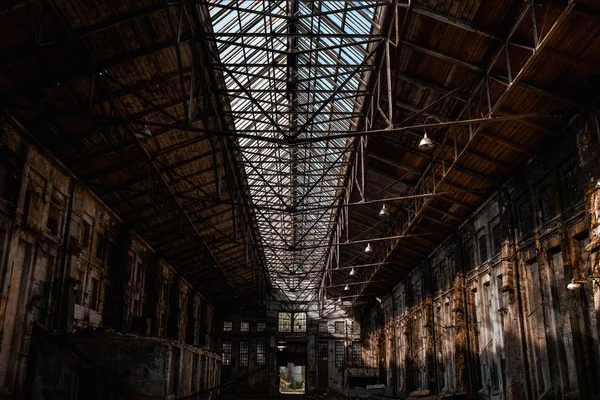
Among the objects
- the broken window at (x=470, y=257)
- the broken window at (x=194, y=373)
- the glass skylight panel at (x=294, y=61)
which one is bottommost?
the broken window at (x=194, y=373)

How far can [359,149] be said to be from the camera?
20.2 metres

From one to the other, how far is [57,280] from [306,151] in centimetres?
1266

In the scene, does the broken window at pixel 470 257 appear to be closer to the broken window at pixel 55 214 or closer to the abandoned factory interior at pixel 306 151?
the abandoned factory interior at pixel 306 151

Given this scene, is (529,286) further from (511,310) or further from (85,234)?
(85,234)

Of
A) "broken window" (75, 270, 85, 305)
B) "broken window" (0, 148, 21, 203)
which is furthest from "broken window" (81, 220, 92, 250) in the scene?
"broken window" (0, 148, 21, 203)

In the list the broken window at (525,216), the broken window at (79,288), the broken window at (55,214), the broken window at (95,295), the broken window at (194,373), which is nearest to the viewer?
the broken window at (525,216)

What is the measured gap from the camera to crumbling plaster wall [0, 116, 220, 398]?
545 inches

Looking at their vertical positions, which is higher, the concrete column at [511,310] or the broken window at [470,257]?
the broken window at [470,257]

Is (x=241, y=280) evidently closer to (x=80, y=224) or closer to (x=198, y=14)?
(x=80, y=224)

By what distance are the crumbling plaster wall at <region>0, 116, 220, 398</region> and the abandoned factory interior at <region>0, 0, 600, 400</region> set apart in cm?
7

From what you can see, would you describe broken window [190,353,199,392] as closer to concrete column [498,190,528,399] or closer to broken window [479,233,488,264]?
broken window [479,233,488,264]

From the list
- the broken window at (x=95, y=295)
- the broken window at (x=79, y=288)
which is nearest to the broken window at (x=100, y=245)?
the broken window at (x=95, y=295)

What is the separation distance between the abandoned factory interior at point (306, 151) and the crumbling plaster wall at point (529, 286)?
0.07 m

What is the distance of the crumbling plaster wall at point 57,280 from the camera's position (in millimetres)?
13852
